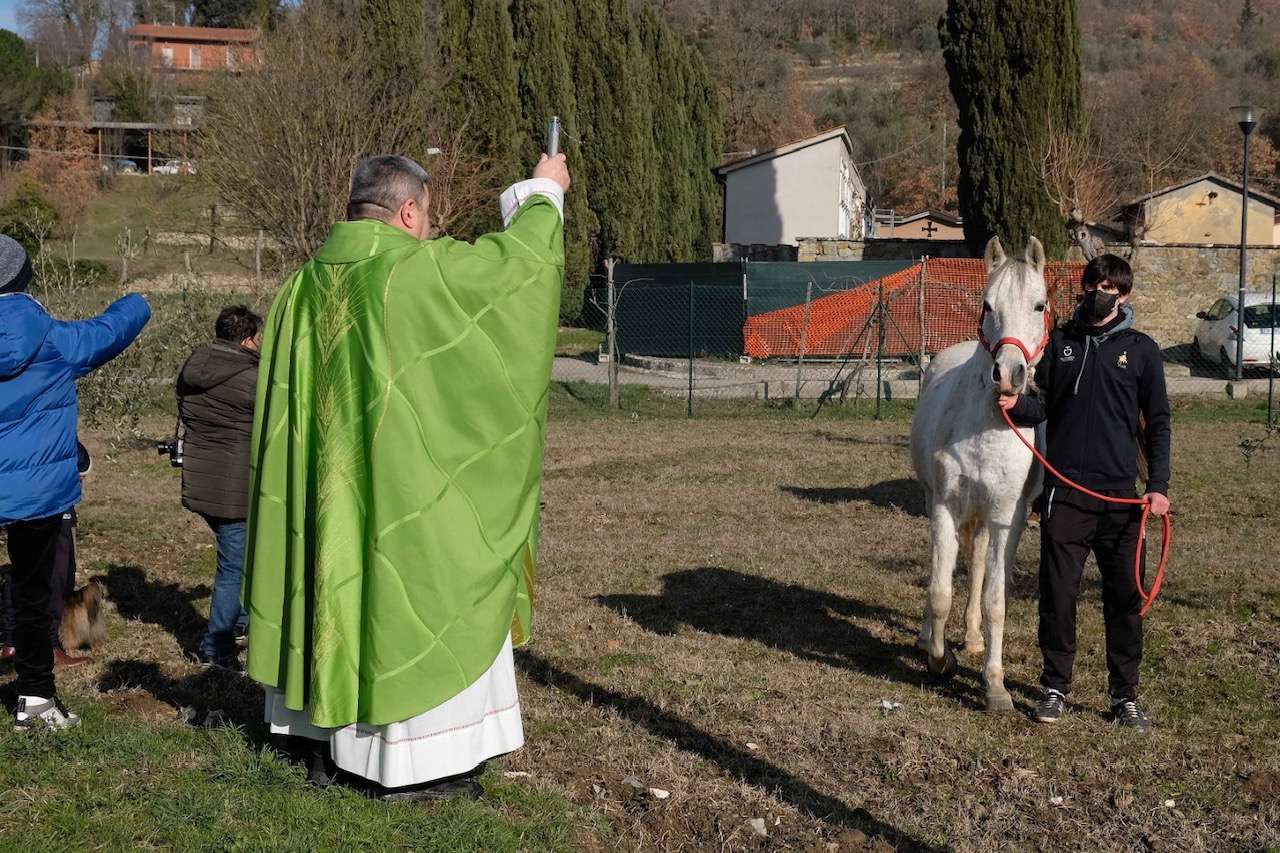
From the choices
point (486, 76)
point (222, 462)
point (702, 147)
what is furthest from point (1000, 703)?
point (702, 147)

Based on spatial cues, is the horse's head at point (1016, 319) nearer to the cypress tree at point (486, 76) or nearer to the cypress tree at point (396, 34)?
the cypress tree at point (396, 34)

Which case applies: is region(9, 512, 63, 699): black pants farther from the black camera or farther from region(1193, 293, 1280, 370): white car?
region(1193, 293, 1280, 370): white car

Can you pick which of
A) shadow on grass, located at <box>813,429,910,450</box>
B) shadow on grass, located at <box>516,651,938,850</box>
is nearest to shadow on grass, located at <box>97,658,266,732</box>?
shadow on grass, located at <box>516,651,938,850</box>

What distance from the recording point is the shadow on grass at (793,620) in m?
6.14

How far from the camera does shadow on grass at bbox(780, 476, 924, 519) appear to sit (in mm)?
10750

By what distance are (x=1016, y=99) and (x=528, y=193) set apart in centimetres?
2453

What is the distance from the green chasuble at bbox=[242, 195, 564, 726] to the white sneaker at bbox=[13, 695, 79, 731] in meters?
1.31

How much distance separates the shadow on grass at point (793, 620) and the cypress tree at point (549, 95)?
1066 inches

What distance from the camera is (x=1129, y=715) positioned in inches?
206

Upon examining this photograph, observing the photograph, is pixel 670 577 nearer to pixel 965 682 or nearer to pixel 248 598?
pixel 965 682

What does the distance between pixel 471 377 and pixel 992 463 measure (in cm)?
275

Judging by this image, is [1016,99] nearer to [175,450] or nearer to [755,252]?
[755,252]

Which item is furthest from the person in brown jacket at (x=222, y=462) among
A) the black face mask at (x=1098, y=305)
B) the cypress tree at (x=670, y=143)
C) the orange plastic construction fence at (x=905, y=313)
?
the cypress tree at (x=670, y=143)

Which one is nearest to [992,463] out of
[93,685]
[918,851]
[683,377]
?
[918,851]
